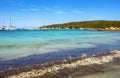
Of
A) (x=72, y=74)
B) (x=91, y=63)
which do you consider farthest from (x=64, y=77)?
(x=91, y=63)

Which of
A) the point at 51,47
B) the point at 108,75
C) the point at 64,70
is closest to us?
the point at 108,75

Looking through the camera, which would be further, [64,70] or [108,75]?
[64,70]

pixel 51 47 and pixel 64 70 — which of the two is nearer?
Result: pixel 64 70

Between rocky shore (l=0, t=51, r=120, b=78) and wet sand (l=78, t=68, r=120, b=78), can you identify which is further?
rocky shore (l=0, t=51, r=120, b=78)

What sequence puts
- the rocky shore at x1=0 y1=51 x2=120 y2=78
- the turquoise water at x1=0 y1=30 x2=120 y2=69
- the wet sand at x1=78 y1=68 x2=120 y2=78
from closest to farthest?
the wet sand at x1=78 y1=68 x2=120 y2=78 → the rocky shore at x1=0 y1=51 x2=120 y2=78 → the turquoise water at x1=0 y1=30 x2=120 y2=69

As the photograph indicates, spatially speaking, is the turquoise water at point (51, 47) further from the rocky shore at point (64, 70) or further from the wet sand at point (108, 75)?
the wet sand at point (108, 75)

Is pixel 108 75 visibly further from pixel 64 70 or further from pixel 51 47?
pixel 51 47

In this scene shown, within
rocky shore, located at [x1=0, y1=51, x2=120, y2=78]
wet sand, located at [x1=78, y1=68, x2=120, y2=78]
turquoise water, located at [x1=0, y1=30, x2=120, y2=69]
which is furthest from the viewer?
turquoise water, located at [x1=0, y1=30, x2=120, y2=69]

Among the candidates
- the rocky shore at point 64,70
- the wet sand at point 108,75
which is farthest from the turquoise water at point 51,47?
the wet sand at point 108,75

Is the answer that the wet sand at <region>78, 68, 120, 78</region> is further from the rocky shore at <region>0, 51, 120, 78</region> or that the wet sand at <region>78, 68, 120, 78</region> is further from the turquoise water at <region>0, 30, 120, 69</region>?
the turquoise water at <region>0, 30, 120, 69</region>

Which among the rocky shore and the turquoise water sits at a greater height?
the rocky shore

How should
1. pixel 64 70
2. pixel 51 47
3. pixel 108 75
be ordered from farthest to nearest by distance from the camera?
pixel 51 47
pixel 64 70
pixel 108 75

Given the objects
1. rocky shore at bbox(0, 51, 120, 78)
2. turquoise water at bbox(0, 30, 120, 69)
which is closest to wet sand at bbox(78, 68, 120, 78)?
rocky shore at bbox(0, 51, 120, 78)

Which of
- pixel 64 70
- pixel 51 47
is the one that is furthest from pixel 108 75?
pixel 51 47
